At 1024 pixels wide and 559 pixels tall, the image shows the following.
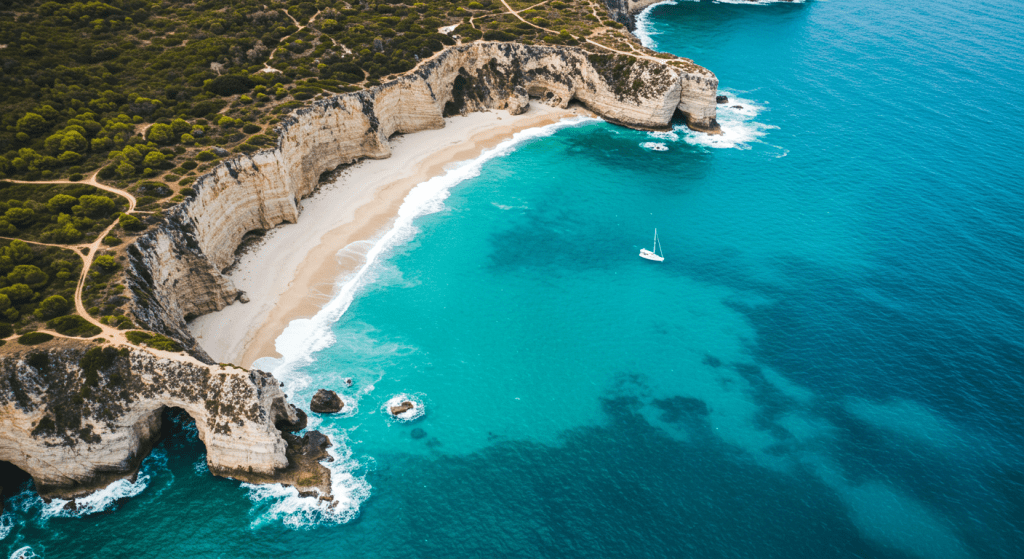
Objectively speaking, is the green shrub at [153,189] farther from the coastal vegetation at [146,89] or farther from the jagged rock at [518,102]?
the jagged rock at [518,102]

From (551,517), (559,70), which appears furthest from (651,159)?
(551,517)

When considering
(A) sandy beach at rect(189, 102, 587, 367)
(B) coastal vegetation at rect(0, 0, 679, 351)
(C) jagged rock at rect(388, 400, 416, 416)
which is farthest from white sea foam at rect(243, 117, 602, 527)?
(B) coastal vegetation at rect(0, 0, 679, 351)

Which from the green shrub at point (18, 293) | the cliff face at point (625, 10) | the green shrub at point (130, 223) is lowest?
the green shrub at point (18, 293)

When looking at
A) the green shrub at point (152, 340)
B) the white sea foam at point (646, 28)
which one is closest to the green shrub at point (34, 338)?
the green shrub at point (152, 340)

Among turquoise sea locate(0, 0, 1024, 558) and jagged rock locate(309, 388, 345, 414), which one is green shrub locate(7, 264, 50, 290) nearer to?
turquoise sea locate(0, 0, 1024, 558)

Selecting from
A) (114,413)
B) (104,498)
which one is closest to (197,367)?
(114,413)

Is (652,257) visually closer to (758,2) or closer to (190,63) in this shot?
(190,63)
